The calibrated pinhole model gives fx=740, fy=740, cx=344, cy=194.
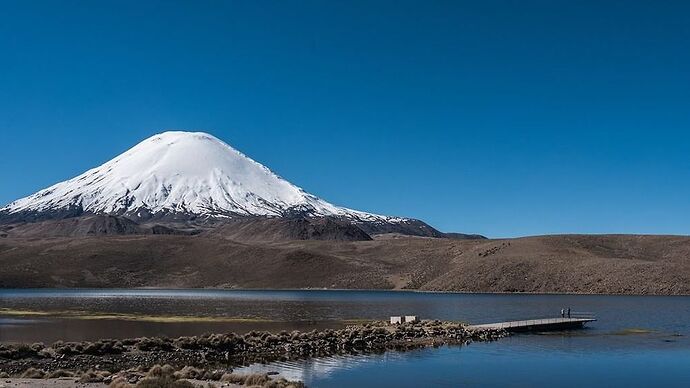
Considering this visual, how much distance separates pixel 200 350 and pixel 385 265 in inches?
5570

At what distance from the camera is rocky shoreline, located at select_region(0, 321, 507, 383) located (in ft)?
90.8

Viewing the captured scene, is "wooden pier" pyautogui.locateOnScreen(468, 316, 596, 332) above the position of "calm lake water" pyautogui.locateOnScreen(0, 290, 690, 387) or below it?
above

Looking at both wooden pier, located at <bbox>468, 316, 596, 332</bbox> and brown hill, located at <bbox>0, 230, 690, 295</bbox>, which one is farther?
brown hill, located at <bbox>0, 230, 690, 295</bbox>

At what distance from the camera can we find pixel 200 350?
3428cm

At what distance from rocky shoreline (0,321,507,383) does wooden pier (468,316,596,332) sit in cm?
509

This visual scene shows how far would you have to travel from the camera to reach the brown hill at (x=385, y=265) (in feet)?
441

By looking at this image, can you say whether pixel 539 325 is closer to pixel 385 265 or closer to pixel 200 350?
pixel 200 350

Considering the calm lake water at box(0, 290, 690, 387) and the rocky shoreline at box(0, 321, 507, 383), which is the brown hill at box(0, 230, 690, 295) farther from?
the rocky shoreline at box(0, 321, 507, 383)

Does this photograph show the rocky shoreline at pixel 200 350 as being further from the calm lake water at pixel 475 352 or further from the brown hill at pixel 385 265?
the brown hill at pixel 385 265

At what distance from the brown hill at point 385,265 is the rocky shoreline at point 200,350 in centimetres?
9429

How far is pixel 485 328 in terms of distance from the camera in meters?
48.4

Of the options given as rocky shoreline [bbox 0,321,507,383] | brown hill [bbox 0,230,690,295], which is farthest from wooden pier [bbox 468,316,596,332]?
brown hill [bbox 0,230,690,295]

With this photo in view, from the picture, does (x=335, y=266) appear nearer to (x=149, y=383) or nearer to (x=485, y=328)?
(x=485, y=328)

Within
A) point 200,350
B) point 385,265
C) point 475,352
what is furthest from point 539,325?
point 385,265
